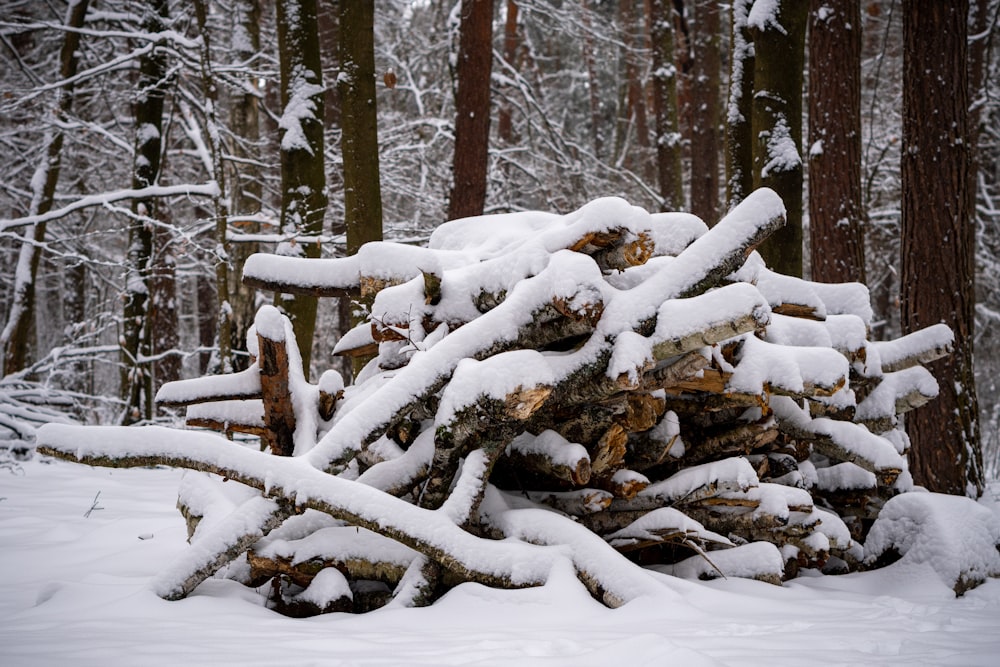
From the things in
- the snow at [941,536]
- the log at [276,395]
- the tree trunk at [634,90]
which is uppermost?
→ the tree trunk at [634,90]

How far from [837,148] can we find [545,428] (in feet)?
14.8

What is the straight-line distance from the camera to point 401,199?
13.5 meters

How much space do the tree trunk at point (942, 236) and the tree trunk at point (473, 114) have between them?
14.4 ft

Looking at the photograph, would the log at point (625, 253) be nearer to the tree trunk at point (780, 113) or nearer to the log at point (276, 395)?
the log at point (276, 395)

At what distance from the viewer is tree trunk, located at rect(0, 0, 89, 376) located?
9438 mm

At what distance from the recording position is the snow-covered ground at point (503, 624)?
200 centimetres

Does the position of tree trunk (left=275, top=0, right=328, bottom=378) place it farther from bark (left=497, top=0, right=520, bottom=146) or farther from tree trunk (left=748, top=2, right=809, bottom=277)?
bark (left=497, top=0, right=520, bottom=146)

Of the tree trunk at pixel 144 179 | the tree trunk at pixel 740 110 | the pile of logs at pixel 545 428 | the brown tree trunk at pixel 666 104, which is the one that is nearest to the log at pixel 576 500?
the pile of logs at pixel 545 428

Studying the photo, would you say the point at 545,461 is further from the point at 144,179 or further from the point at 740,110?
the point at 144,179

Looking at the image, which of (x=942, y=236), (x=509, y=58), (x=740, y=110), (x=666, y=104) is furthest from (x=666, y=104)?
(x=942, y=236)

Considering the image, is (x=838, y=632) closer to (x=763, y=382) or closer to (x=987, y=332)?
(x=763, y=382)

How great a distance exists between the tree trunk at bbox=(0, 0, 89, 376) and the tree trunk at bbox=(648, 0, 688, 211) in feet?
29.4

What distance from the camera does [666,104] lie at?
1180 centimetres

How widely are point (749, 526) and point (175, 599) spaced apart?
2632mm
